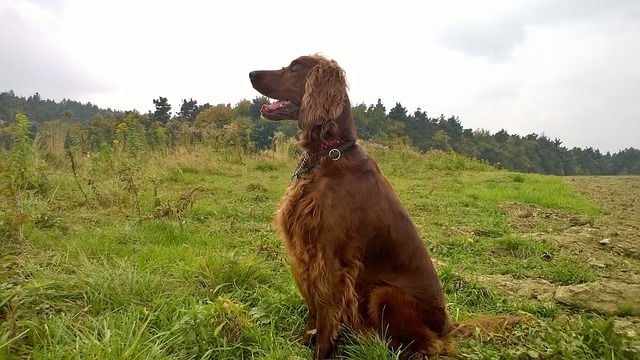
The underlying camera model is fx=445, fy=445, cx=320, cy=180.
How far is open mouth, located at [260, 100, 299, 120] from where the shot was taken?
2.84 metres

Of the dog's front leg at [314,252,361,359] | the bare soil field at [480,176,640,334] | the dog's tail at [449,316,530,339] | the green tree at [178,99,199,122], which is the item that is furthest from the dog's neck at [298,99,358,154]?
the green tree at [178,99,199,122]

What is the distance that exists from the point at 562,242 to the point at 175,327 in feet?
12.6

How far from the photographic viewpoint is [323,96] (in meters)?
2.57

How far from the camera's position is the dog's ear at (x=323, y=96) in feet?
8.25

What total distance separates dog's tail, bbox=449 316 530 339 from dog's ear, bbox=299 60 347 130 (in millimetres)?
1283

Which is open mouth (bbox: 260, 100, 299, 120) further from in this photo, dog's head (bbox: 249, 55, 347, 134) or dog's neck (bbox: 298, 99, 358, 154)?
dog's neck (bbox: 298, 99, 358, 154)

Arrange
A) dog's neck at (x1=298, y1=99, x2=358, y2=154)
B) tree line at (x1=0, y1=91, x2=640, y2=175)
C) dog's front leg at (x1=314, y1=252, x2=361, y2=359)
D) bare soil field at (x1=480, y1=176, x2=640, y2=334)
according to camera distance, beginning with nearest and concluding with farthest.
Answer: dog's front leg at (x1=314, y1=252, x2=361, y2=359), dog's neck at (x1=298, y1=99, x2=358, y2=154), bare soil field at (x1=480, y1=176, x2=640, y2=334), tree line at (x1=0, y1=91, x2=640, y2=175)

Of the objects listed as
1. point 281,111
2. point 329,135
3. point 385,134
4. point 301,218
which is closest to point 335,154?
point 329,135

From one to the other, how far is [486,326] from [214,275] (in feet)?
5.16

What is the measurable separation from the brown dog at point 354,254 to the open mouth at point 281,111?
37 centimetres

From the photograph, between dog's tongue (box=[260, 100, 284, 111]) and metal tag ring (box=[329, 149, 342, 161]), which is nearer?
metal tag ring (box=[329, 149, 342, 161])

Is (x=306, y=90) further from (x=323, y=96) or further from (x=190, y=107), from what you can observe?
(x=190, y=107)

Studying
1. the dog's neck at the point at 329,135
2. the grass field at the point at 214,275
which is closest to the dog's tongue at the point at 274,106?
the dog's neck at the point at 329,135

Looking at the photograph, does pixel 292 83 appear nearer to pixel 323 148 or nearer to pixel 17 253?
pixel 323 148
